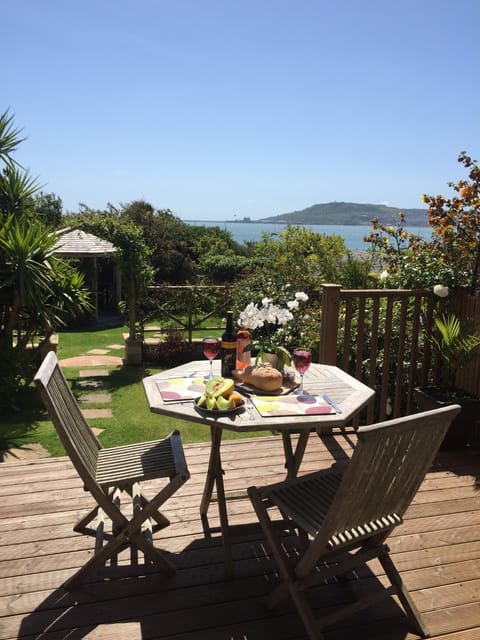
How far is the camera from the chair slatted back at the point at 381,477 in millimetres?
1661

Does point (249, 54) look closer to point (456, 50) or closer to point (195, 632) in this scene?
point (456, 50)

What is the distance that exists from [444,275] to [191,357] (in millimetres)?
6160

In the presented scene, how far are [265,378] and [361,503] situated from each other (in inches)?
33.7

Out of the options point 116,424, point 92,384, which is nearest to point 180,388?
point 116,424

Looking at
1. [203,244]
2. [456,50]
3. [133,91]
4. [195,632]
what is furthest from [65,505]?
[203,244]

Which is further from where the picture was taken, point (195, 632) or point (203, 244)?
Result: point (203, 244)

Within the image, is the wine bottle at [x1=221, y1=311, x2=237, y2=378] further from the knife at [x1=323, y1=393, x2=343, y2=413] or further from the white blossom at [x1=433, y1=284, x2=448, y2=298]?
the white blossom at [x1=433, y1=284, x2=448, y2=298]

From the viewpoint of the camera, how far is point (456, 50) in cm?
741

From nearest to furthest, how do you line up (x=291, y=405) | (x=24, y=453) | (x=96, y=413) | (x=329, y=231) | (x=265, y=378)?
(x=291, y=405)
(x=265, y=378)
(x=24, y=453)
(x=96, y=413)
(x=329, y=231)

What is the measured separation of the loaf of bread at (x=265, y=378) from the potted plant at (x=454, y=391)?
5.88 feet

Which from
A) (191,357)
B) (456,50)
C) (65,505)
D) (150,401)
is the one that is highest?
(456,50)

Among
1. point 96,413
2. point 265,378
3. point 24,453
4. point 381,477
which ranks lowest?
point 96,413

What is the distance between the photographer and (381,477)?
5.92 feet

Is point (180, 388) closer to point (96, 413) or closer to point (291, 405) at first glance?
point (291, 405)
